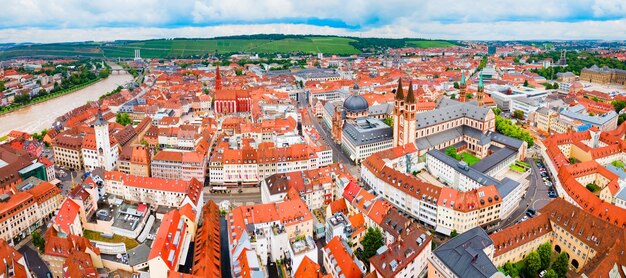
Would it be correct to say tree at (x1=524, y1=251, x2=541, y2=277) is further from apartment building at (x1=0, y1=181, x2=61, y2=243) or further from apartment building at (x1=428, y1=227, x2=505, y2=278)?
apartment building at (x1=0, y1=181, x2=61, y2=243)

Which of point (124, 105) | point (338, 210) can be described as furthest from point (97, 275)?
point (124, 105)

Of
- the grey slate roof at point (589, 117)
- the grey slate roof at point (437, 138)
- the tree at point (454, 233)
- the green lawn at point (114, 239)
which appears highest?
the grey slate roof at point (589, 117)

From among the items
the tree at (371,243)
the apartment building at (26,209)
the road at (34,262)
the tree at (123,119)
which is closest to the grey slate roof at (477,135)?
the tree at (371,243)

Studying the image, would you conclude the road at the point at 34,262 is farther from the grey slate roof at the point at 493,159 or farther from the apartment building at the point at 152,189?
the grey slate roof at the point at 493,159

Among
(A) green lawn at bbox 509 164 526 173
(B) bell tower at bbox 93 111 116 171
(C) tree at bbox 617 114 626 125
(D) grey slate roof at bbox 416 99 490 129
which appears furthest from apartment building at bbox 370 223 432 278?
(C) tree at bbox 617 114 626 125

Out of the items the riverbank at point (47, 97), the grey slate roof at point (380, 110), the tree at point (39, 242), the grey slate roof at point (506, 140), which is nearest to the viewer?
the tree at point (39, 242)

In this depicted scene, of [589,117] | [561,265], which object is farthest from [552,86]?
[561,265]
